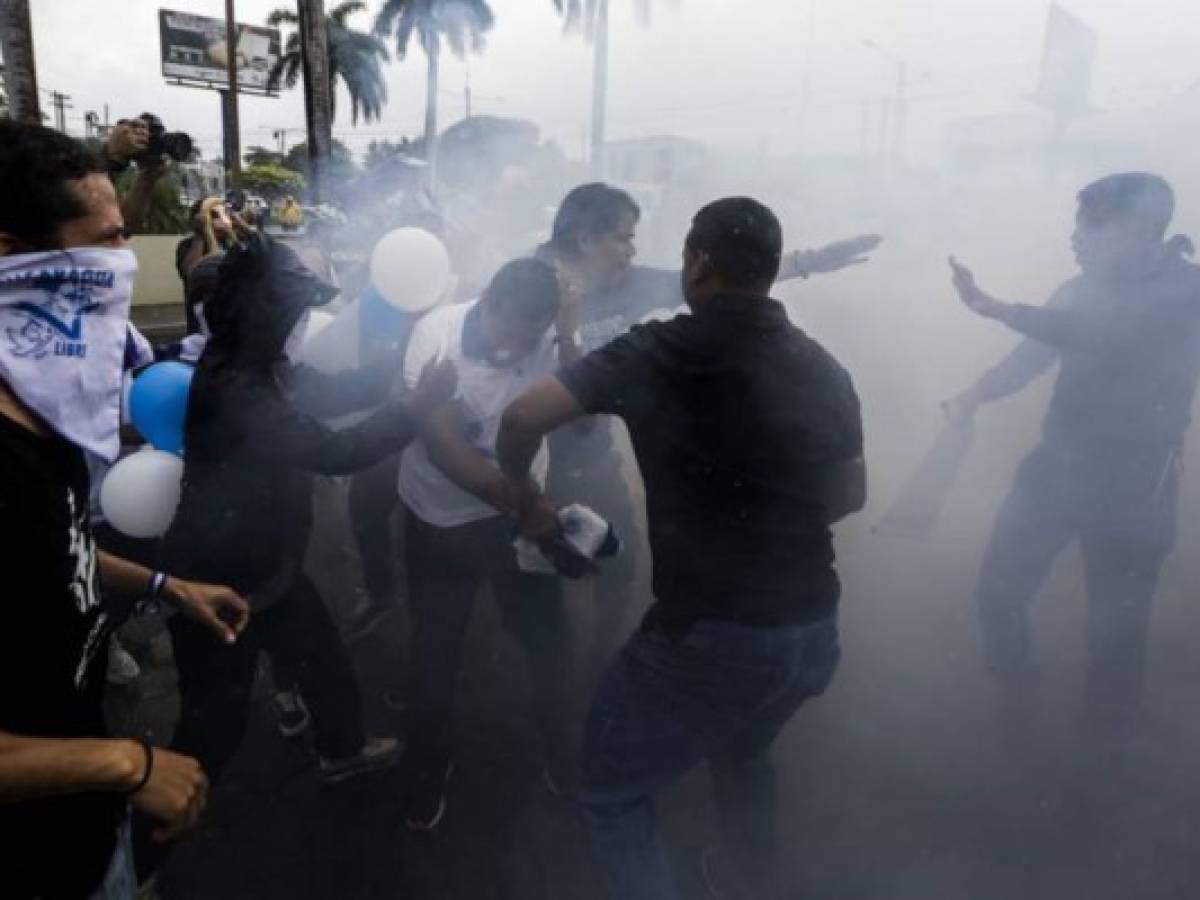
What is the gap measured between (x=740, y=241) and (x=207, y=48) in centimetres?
3943

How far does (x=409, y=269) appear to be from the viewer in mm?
3062

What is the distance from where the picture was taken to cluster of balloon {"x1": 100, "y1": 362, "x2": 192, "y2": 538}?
218cm

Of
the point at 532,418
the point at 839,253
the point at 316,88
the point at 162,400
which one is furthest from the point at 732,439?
the point at 316,88

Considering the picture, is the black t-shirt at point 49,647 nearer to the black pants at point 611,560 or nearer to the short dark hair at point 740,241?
the short dark hair at point 740,241

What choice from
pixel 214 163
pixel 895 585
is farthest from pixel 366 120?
pixel 895 585

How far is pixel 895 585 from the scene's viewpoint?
13.4ft

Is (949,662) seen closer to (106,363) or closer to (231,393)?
(231,393)

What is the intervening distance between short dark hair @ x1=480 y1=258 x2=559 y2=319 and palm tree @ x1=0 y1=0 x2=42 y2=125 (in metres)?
7.38

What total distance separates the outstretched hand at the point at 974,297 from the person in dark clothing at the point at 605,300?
20.3 inches

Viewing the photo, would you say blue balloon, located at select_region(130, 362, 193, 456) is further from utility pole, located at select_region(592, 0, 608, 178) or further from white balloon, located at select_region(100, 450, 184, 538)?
utility pole, located at select_region(592, 0, 608, 178)

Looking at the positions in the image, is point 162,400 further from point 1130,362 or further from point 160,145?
point 1130,362

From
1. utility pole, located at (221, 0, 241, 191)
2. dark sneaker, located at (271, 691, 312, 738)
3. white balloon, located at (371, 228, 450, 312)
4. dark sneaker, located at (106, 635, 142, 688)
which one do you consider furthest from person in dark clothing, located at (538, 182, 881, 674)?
utility pole, located at (221, 0, 241, 191)

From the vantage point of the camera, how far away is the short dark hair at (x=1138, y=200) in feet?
8.23

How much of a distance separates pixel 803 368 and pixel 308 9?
43.4ft
